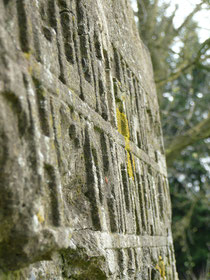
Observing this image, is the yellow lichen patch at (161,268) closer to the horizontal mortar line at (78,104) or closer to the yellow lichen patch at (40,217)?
the horizontal mortar line at (78,104)

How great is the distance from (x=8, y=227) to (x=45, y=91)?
1.74ft

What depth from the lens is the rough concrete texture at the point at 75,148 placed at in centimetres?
151

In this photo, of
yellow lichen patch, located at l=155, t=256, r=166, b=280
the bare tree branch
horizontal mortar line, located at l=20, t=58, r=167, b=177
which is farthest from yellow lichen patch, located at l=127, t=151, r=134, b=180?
the bare tree branch

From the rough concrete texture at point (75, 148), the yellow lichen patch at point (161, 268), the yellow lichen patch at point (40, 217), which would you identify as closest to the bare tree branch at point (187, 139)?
the rough concrete texture at point (75, 148)

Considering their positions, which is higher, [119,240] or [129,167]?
[129,167]

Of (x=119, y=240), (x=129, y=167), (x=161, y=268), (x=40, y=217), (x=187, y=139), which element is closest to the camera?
(x=40, y=217)

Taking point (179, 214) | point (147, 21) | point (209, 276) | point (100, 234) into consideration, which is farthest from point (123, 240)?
point (179, 214)

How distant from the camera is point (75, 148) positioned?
6.97 ft

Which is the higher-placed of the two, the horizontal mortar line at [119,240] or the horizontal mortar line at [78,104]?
the horizontal mortar line at [78,104]

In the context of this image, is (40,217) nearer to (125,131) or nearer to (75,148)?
(75,148)

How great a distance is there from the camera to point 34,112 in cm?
160

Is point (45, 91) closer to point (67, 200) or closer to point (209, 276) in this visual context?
point (67, 200)

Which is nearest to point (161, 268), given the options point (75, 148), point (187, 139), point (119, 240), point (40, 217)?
point (119, 240)

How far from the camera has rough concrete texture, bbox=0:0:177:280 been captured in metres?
1.51
